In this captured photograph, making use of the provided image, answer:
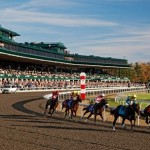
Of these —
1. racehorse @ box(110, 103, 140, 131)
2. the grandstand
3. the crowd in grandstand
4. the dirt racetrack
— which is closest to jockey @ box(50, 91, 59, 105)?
the dirt racetrack

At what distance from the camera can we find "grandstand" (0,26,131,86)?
61.3 metres

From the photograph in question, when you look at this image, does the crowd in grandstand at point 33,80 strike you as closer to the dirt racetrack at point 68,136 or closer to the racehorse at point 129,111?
the dirt racetrack at point 68,136

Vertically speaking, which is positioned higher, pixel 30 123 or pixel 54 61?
pixel 54 61

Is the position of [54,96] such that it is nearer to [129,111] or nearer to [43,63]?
[129,111]

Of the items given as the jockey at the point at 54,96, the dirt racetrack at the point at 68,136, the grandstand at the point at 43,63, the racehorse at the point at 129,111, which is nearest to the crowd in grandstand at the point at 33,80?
the grandstand at the point at 43,63

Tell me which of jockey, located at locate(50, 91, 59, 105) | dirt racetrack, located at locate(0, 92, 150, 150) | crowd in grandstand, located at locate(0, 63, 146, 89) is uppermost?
crowd in grandstand, located at locate(0, 63, 146, 89)

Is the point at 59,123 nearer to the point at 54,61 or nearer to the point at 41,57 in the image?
the point at 41,57

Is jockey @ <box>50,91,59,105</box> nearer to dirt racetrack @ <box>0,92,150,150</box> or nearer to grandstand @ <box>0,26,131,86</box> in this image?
dirt racetrack @ <box>0,92,150,150</box>

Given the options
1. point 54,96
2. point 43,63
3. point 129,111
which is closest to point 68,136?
point 129,111

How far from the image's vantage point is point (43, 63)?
82.2 metres

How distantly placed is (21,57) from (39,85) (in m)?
6.60

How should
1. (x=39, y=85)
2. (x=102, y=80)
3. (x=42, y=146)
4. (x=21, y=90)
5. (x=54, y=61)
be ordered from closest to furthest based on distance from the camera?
(x=42, y=146) → (x=21, y=90) → (x=39, y=85) → (x=54, y=61) → (x=102, y=80)

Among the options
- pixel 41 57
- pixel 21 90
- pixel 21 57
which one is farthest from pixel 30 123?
pixel 41 57

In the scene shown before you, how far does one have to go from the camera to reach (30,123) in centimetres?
1659
